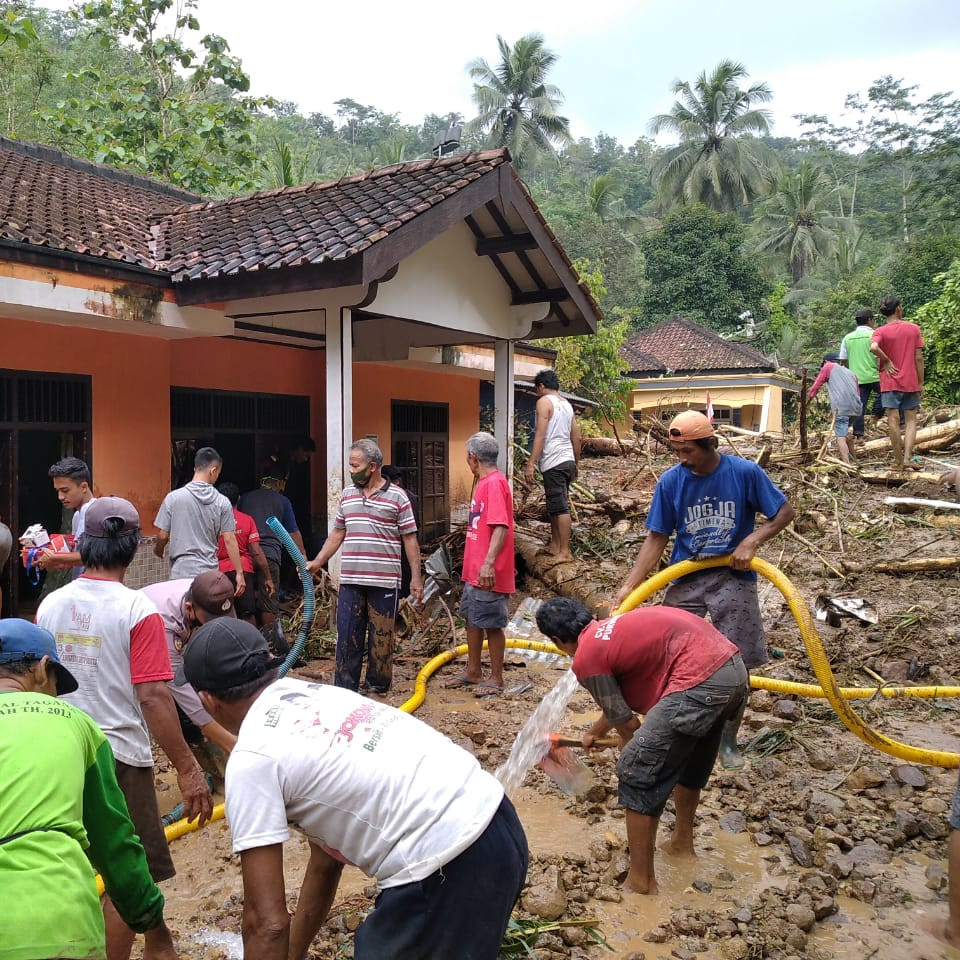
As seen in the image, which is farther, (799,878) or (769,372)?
(769,372)

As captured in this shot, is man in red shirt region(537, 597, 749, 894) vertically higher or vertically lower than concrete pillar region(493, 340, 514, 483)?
lower

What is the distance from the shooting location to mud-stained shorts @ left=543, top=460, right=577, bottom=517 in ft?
28.4

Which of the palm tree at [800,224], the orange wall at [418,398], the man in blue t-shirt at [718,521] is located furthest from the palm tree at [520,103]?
the man in blue t-shirt at [718,521]

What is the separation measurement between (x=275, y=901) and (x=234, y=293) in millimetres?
5979

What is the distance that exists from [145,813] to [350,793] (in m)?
1.55

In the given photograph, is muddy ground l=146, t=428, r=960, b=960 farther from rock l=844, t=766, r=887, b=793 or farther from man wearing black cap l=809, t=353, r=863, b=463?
man wearing black cap l=809, t=353, r=863, b=463

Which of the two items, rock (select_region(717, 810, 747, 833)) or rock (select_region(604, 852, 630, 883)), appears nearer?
rock (select_region(604, 852, 630, 883))

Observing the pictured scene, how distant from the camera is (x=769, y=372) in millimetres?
26641

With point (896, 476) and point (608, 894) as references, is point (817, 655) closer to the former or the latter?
point (608, 894)

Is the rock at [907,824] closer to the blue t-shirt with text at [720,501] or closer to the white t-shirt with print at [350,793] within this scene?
the blue t-shirt with text at [720,501]

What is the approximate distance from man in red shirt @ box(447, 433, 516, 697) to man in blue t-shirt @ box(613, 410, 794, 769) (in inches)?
76.0

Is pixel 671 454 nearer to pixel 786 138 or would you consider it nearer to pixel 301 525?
pixel 301 525

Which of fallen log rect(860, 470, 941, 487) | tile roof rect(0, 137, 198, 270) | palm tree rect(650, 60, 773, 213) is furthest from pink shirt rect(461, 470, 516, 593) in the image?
palm tree rect(650, 60, 773, 213)

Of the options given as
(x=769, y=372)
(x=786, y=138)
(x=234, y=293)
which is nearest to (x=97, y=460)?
(x=234, y=293)
